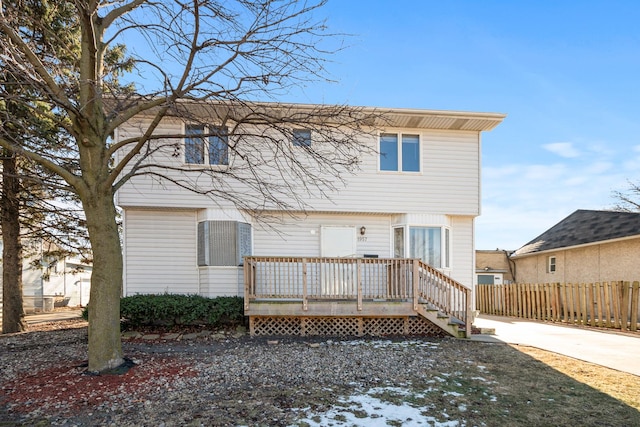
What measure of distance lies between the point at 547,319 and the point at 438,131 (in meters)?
7.76

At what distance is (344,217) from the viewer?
1102 centimetres

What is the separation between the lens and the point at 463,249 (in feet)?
37.2

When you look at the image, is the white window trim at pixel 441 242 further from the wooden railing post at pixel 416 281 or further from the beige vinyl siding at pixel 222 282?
the beige vinyl siding at pixel 222 282

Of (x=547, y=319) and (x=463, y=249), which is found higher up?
(x=463, y=249)

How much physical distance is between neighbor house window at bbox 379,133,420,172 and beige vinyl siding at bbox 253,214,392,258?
59.3 inches

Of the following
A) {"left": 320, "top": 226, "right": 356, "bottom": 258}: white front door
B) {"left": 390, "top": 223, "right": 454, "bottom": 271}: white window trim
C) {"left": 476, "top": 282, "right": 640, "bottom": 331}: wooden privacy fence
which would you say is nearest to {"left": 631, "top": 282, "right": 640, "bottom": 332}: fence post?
{"left": 476, "top": 282, "right": 640, "bottom": 331}: wooden privacy fence

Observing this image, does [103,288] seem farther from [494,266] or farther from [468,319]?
[494,266]

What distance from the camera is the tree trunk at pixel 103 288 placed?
19.5 feet

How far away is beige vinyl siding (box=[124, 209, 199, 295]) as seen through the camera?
1038 cm

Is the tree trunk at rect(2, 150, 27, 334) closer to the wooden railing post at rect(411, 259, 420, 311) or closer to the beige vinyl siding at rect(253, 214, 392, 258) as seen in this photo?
the beige vinyl siding at rect(253, 214, 392, 258)

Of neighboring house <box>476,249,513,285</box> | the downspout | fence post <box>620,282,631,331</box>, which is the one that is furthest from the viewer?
neighboring house <box>476,249,513,285</box>

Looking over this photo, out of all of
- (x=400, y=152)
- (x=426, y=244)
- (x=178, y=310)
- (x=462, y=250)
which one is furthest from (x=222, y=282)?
(x=462, y=250)

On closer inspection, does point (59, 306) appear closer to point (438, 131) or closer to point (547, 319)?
point (438, 131)

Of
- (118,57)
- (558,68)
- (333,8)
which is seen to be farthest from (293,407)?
(558,68)
